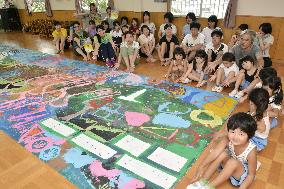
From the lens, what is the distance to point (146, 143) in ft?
7.46

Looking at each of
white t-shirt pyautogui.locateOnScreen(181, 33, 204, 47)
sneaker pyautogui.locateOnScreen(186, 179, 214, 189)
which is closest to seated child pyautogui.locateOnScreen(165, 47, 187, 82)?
white t-shirt pyautogui.locateOnScreen(181, 33, 204, 47)

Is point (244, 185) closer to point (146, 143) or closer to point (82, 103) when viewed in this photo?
point (146, 143)

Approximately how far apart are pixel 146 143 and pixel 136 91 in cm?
128

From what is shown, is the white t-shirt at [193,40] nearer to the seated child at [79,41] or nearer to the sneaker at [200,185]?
the seated child at [79,41]

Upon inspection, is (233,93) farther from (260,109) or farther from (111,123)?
(111,123)

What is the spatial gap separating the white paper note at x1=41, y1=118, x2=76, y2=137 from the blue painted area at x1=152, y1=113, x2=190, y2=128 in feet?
3.01

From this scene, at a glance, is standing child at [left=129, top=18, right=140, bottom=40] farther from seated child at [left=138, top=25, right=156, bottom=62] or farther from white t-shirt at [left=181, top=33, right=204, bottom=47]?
white t-shirt at [left=181, top=33, right=204, bottom=47]

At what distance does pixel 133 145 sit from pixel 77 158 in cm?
52

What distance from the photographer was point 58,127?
2580 mm

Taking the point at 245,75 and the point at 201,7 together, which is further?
the point at 201,7

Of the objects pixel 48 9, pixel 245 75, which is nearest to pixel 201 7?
pixel 245 75

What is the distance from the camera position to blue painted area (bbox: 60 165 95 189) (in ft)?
5.93

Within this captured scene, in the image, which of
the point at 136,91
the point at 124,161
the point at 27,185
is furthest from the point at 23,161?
the point at 136,91

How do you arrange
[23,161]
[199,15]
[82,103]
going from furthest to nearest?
1. [199,15]
2. [82,103]
3. [23,161]
